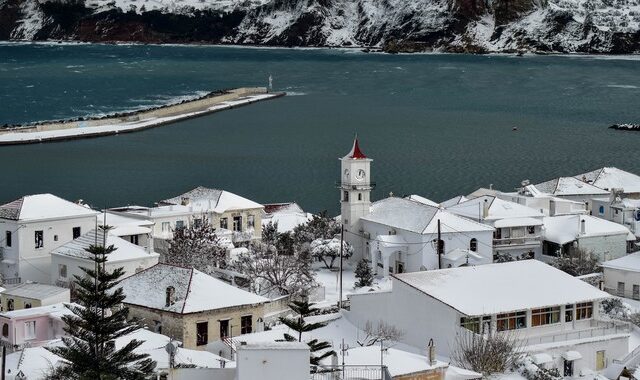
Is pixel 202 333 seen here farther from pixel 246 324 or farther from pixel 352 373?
pixel 352 373

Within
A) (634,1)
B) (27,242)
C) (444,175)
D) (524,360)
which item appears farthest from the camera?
(634,1)

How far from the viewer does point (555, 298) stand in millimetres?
24344

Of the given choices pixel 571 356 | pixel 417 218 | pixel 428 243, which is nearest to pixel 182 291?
pixel 571 356

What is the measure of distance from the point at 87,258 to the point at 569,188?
1724 cm

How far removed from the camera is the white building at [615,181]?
4122 cm

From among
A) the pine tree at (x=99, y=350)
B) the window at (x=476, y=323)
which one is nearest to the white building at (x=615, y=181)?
the window at (x=476, y=323)

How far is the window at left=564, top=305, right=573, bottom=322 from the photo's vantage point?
79.9 feet

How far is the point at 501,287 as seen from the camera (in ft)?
79.8

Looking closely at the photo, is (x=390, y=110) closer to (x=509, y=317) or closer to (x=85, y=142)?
(x=85, y=142)

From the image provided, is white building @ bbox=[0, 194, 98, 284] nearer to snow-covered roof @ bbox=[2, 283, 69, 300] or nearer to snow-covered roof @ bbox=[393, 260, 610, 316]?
snow-covered roof @ bbox=[2, 283, 69, 300]

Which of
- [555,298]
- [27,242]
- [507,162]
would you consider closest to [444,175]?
[507,162]

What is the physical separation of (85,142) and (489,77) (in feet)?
194

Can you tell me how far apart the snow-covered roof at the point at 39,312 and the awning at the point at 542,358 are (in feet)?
24.4

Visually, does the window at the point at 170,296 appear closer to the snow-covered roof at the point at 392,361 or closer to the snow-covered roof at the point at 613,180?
the snow-covered roof at the point at 392,361
